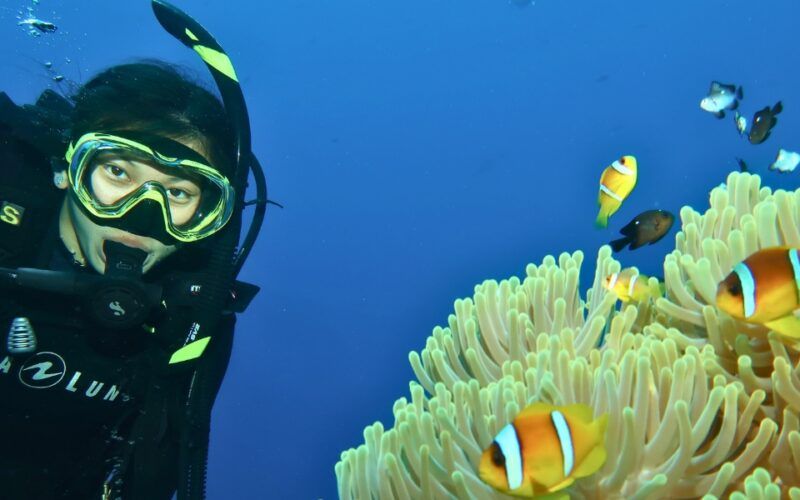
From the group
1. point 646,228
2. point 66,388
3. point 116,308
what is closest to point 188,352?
point 116,308

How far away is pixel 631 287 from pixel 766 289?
685 mm

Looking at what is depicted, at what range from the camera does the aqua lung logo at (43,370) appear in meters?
2.44

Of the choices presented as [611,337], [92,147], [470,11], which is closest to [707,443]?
[611,337]

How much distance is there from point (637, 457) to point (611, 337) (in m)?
0.41

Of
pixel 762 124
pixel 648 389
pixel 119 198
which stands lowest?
pixel 648 389

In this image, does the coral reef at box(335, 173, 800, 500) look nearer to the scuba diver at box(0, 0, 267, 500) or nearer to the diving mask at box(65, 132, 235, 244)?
the scuba diver at box(0, 0, 267, 500)

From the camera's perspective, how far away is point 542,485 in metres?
1.20

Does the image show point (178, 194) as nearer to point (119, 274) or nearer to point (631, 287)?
point (119, 274)

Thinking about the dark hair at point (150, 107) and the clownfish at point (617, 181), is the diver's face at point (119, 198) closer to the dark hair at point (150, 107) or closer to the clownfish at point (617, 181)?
the dark hair at point (150, 107)

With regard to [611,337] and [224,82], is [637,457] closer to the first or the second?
[611,337]

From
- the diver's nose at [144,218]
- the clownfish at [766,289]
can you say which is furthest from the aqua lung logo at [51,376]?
the clownfish at [766,289]

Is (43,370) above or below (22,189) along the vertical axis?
below

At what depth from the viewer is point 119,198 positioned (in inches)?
103

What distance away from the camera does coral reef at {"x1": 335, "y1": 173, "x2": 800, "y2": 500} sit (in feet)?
4.50
